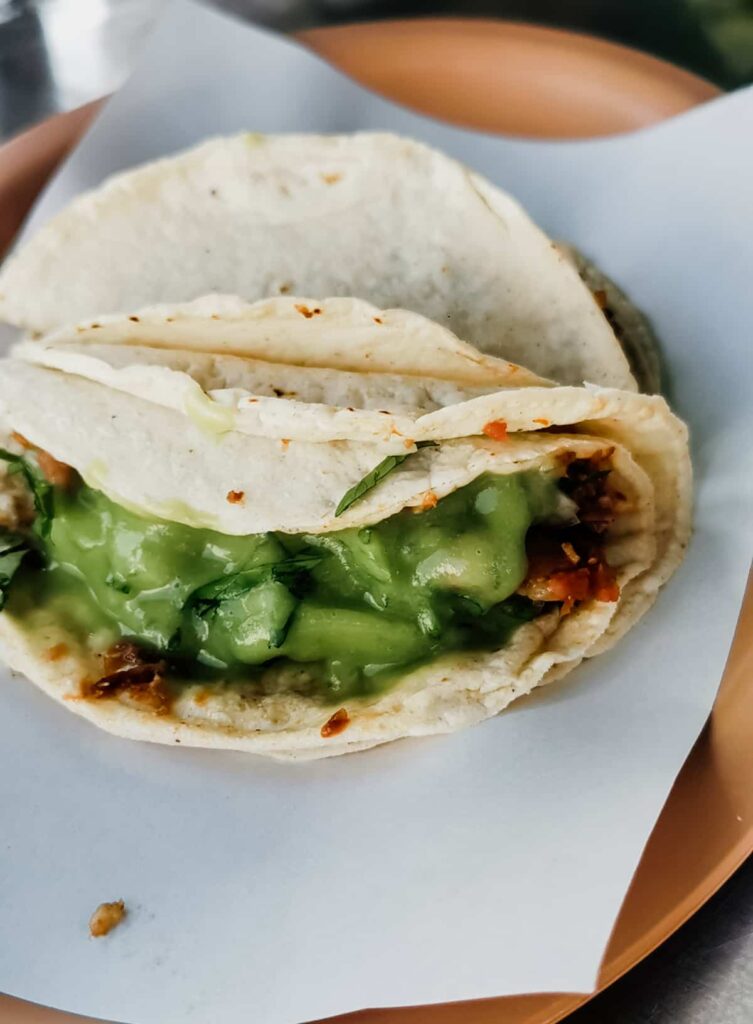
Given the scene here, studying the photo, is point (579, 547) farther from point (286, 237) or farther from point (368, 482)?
point (286, 237)

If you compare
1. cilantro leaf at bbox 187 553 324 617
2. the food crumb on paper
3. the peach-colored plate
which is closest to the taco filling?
cilantro leaf at bbox 187 553 324 617

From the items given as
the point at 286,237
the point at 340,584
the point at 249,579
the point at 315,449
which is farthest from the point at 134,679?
the point at 286,237

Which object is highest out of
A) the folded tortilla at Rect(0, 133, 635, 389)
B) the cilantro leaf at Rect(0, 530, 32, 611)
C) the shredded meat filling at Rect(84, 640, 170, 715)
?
the folded tortilla at Rect(0, 133, 635, 389)

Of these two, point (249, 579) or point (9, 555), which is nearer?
point (249, 579)

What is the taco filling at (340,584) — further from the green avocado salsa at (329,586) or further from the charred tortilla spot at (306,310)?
the charred tortilla spot at (306,310)

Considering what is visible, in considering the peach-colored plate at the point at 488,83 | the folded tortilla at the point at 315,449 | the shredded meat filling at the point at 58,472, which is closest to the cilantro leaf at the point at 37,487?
the shredded meat filling at the point at 58,472

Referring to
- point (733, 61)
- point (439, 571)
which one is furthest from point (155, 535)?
point (733, 61)

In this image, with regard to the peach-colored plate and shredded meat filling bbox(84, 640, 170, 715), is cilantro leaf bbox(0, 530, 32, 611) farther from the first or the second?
the peach-colored plate
